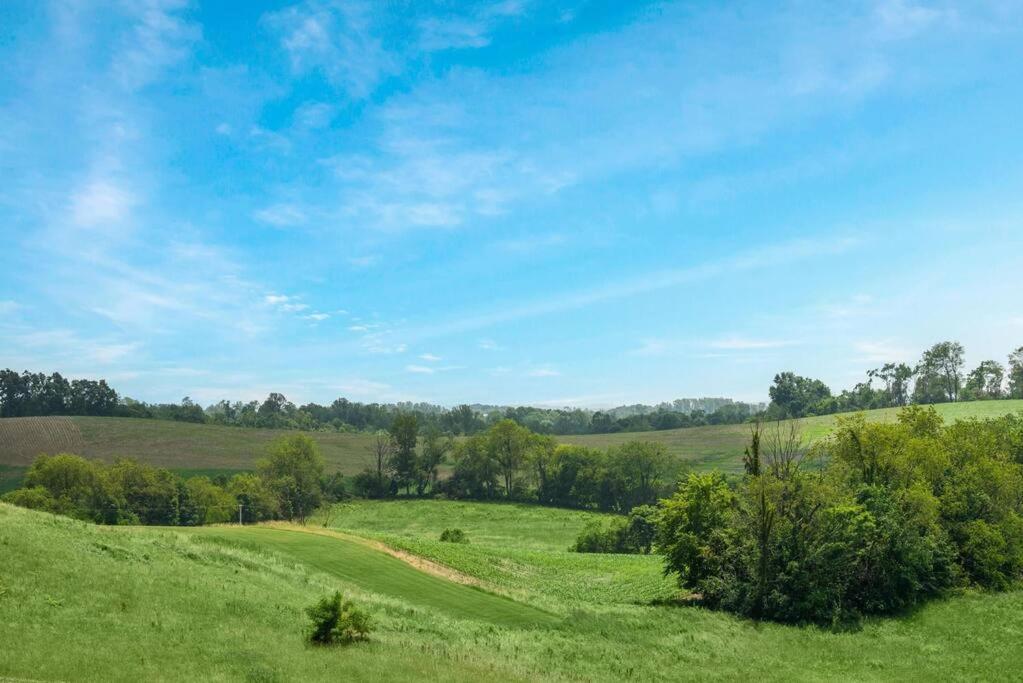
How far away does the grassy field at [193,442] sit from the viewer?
124019mm

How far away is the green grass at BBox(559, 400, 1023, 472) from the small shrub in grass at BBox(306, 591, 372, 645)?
85656 millimetres

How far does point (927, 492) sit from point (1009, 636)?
1030cm

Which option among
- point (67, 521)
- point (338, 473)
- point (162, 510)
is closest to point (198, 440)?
point (338, 473)

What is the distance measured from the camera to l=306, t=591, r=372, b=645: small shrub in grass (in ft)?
75.5

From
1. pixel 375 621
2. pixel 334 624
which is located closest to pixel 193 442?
pixel 375 621

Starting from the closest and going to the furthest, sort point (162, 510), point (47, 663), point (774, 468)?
point (47, 663), point (774, 468), point (162, 510)

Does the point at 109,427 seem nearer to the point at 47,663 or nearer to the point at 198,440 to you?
the point at 198,440

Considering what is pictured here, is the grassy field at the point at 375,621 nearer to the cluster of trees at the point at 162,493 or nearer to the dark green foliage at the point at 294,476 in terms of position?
the cluster of trees at the point at 162,493

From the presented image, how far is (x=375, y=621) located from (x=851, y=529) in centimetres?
2796

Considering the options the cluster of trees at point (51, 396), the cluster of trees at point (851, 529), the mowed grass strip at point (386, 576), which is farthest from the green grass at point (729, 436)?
the cluster of trees at point (51, 396)

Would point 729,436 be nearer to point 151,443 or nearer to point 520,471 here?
point 520,471

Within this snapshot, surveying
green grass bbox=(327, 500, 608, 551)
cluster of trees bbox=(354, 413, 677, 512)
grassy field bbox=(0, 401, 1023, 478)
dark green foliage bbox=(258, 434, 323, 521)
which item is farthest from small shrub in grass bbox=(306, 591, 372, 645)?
grassy field bbox=(0, 401, 1023, 478)

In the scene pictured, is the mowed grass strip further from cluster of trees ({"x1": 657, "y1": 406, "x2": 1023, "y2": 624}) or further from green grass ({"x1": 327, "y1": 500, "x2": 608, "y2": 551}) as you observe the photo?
green grass ({"x1": 327, "y1": 500, "x2": 608, "y2": 551})

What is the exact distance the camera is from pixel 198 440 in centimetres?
14562
